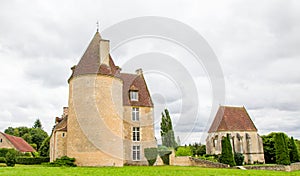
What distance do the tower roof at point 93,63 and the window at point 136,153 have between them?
8.49 meters

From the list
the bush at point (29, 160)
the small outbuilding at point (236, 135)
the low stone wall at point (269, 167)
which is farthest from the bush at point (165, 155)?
the bush at point (29, 160)

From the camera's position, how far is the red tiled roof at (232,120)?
1673 inches

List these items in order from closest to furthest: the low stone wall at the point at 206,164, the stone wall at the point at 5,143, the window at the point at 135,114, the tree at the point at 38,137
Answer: the low stone wall at the point at 206,164, the window at the point at 135,114, the stone wall at the point at 5,143, the tree at the point at 38,137

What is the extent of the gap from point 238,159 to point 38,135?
49234 mm

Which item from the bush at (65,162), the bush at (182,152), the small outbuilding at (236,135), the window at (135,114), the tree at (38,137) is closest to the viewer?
the bush at (65,162)

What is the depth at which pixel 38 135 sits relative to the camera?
67000 mm

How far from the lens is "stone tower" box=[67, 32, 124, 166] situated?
2373cm

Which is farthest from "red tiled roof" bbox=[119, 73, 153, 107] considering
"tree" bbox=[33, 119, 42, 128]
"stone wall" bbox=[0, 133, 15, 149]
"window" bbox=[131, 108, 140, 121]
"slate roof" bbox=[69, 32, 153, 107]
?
"tree" bbox=[33, 119, 42, 128]

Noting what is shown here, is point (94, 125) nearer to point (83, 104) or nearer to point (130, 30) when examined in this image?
point (83, 104)

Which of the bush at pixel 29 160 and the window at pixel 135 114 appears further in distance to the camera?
the bush at pixel 29 160

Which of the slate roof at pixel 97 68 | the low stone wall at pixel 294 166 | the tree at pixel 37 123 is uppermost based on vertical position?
the slate roof at pixel 97 68

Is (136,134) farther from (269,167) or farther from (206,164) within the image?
(269,167)

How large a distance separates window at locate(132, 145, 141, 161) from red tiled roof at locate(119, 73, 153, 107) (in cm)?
453

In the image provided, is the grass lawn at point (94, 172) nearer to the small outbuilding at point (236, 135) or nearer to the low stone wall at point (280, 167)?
the low stone wall at point (280, 167)
